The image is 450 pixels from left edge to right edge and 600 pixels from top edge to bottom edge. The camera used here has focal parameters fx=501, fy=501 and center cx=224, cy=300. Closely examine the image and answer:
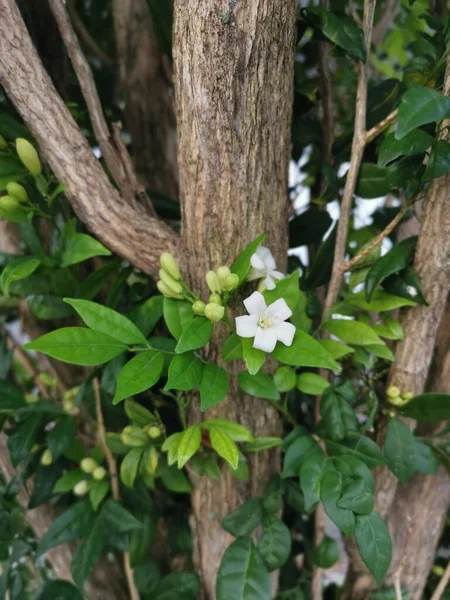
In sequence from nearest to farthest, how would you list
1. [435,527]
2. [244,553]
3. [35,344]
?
[35,344]
[244,553]
[435,527]

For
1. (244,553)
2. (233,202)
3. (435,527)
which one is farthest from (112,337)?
(435,527)

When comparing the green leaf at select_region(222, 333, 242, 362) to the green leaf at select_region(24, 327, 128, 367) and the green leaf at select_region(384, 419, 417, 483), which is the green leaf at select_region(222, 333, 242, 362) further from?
the green leaf at select_region(384, 419, 417, 483)

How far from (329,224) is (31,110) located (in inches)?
14.8

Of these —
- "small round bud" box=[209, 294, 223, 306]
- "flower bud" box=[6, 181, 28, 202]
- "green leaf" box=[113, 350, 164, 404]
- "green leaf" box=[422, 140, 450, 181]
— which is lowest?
"green leaf" box=[113, 350, 164, 404]

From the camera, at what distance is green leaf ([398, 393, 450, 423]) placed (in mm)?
569

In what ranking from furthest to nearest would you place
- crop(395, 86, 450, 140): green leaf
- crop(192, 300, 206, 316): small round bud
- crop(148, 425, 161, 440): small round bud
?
crop(148, 425, 161, 440): small round bud < crop(192, 300, 206, 316): small round bud < crop(395, 86, 450, 140): green leaf

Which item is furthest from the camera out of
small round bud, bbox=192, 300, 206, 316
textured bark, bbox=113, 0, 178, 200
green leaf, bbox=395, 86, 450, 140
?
textured bark, bbox=113, 0, 178, 200

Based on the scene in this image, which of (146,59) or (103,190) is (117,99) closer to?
(146,59)

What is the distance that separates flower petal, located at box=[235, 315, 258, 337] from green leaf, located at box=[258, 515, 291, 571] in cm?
28

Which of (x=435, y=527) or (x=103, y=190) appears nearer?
(x=103, y=190)

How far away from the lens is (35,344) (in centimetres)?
44

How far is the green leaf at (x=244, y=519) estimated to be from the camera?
0.61 meters

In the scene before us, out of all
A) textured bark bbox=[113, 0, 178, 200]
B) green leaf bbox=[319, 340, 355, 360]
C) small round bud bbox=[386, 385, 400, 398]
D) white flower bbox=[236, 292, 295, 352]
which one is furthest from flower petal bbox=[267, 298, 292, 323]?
textured bark bbox=[113, 0, 178, 200]

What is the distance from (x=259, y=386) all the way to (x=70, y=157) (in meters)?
0.31
